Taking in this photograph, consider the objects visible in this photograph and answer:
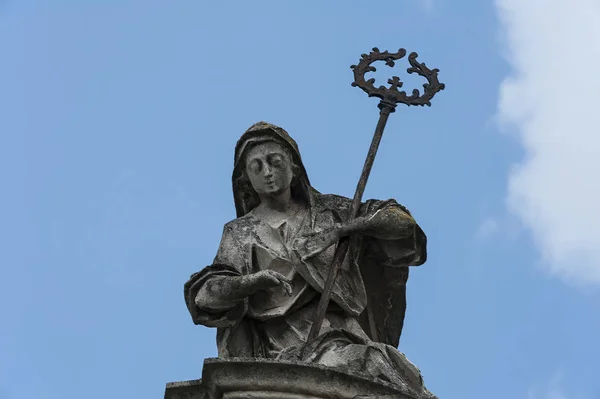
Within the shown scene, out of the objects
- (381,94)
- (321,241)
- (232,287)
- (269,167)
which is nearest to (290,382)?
(232,287)

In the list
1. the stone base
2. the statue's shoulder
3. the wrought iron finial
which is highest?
the wrought iron finial

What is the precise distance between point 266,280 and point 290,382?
1131 mm

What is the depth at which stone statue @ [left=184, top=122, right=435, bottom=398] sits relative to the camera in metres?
14.4

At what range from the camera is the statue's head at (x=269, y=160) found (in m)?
15.5

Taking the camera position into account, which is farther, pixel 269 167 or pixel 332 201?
pixel 332 201

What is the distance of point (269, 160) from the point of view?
51.0 ft

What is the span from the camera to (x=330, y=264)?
49.3ft

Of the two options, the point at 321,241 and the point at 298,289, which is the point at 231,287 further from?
the point at 321,241

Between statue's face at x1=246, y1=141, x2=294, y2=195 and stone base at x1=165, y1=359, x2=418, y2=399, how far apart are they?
88.8 inches

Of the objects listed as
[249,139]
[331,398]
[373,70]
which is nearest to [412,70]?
[373,70]

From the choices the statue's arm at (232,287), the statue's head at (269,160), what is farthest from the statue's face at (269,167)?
the statue's arm at (232,287)

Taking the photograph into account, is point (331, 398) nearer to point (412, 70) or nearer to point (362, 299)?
point (362, 299)

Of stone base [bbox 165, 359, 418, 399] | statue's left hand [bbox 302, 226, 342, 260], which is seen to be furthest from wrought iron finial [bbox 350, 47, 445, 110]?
stone base [bbox 165, 359, 418, 399]

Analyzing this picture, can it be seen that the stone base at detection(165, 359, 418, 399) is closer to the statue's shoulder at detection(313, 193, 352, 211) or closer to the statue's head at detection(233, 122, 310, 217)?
the statue's head at detection(233, 122, 310, 217)
